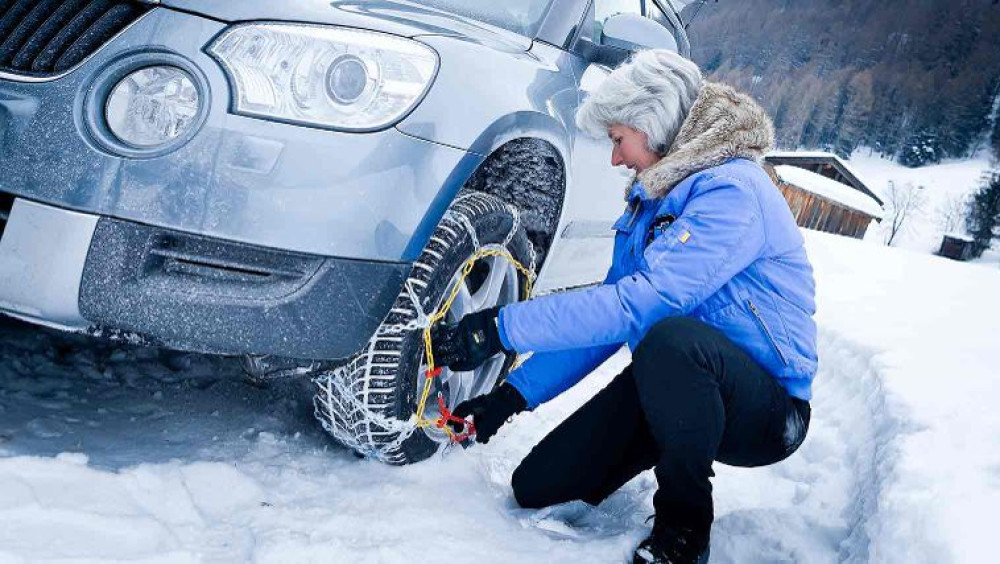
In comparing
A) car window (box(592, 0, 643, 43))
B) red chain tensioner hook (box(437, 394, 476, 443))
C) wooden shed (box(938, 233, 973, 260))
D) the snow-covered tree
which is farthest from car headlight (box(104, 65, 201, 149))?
the snow-covered tree

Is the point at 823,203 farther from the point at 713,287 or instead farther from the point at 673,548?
the point at 673,548

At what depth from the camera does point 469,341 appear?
173 cm

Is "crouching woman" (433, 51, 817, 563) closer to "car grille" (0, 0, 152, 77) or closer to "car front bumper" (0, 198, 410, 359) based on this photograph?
"car front bumper" (0, 198, 410, 359)

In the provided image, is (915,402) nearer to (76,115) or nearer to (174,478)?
(174,478)

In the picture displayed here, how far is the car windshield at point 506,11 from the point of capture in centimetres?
197

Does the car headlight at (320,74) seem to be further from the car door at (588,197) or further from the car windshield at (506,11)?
the car door at (588,197)

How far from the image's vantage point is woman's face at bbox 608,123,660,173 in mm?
1871

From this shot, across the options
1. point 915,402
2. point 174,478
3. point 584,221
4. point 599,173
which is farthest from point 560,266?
point 174,478

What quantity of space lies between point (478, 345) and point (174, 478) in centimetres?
79

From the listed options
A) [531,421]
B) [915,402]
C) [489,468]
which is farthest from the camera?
[531,421]

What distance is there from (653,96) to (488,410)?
988 millimetres

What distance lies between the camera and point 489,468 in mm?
2061

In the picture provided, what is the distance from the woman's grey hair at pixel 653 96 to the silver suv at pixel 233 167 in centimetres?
41

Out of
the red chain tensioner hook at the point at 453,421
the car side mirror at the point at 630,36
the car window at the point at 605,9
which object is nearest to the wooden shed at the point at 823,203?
the car window at the point at 605,9
